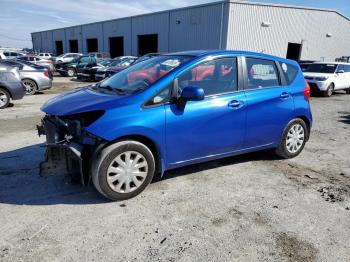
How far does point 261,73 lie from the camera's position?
4.80m

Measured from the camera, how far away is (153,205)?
3721 mm

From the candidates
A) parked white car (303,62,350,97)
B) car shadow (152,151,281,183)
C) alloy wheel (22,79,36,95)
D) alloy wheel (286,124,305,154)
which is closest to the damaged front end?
car shadow (152,151,281,183)

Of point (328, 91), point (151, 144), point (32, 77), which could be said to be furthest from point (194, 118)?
point (328, 91)

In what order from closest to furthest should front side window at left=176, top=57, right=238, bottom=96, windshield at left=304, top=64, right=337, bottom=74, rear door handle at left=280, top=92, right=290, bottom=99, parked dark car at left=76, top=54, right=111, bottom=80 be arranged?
1. front side window at left=176, top=57, right=238, bottom=96
2. rear door handle at left=280, top=92, right=290, bottom=99
3. windshield at left=304, top=64, right=337, bottom=74
4. parked dark car at left=76, top=54, right=111, bottom=80

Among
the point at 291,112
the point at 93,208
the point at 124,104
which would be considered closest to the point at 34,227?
the point at 93,208

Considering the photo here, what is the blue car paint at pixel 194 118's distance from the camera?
3580mm

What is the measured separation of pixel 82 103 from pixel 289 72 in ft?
11.0

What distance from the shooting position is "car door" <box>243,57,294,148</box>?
179 inches

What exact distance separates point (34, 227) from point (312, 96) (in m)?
14.4

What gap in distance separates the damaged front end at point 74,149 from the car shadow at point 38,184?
11.4 inches

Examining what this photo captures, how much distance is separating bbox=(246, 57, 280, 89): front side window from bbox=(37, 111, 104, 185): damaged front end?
2.27 meters

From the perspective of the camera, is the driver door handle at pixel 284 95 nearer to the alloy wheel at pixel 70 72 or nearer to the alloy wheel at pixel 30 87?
the alloy wheel at pixel 30 87

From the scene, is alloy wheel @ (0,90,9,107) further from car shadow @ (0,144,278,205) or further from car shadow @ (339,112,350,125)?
car shadow @ (339,112,350,125)

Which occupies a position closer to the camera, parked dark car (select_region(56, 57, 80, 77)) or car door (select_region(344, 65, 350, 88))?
car door (select_region(344, 65, 350, 88))
